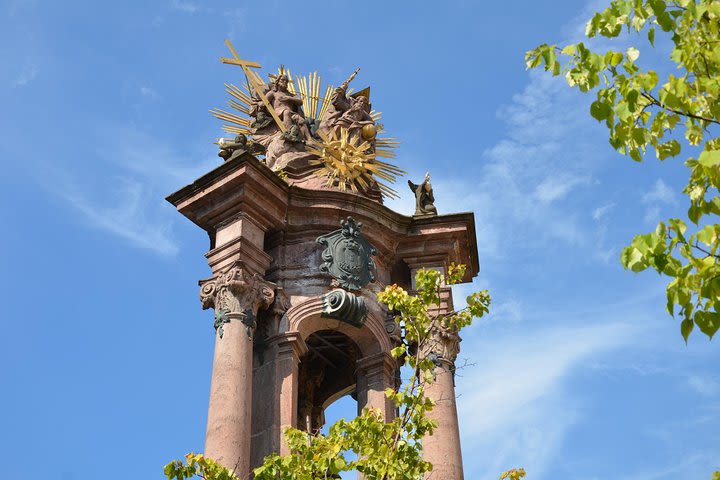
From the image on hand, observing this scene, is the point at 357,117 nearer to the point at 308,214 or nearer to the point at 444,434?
the point at 308,214

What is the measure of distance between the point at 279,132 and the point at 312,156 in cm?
88

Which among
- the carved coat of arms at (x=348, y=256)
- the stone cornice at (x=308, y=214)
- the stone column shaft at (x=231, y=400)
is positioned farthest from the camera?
the carved coat of arms at (x=348, y=256)

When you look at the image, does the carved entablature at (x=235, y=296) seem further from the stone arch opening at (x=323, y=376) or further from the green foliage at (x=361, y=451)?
the green foliage at (x=361, y=451)

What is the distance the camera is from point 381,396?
17.5m

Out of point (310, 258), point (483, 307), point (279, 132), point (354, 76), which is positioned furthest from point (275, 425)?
point (354, 76)

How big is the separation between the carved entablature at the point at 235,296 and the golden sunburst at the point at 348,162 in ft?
9.02

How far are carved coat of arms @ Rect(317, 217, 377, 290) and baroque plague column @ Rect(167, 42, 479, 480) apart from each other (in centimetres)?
2

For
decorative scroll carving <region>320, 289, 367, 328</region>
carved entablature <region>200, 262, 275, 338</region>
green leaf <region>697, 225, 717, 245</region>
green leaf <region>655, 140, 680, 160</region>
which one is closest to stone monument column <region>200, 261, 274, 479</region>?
carved entablature <region>200, 262, 275, 338</region>

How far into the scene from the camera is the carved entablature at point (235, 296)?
16.4m

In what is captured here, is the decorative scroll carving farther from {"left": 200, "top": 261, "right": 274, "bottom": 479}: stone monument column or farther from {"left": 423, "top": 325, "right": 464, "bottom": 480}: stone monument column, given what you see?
{"left": 423, "top": 325, "right": 464, "bottom": 480}: stone monument column

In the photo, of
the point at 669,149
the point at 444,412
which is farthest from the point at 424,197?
the point at 669,149

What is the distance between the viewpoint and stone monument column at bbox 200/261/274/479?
14953mm

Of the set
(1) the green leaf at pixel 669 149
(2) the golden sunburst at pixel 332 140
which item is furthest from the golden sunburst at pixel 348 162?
(1) the green leaf at pixel 669 149

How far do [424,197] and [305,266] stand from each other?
2.94 meters
